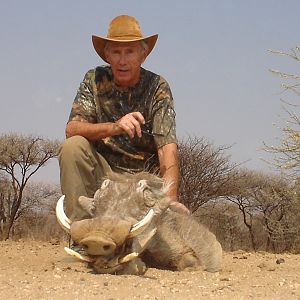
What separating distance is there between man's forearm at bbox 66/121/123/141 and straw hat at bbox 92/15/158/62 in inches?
29.2

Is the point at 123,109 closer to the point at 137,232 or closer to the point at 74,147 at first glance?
the point at 74,147

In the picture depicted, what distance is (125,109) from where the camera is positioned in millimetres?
5301

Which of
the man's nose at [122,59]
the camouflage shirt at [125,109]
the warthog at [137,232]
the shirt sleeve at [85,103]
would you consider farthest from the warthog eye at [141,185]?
the man's nose at [122,59]

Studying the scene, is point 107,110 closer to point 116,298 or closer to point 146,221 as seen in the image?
point 146,221

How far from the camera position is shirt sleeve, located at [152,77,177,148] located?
5090 millimetres

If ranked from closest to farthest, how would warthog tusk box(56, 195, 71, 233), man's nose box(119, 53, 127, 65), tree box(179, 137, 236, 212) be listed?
warthog tusk box(56, 195, 71, 233), man's nose box(119, 53, 127, 65), tree box(179, 137, 236, 212)

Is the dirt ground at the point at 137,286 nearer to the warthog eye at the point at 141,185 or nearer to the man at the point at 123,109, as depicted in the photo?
the warthog eye at the point at 141,185

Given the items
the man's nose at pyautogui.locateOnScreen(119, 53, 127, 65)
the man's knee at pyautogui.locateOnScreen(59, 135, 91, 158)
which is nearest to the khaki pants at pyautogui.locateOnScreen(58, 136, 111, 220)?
the man's knee at pyautogui.locateOnScreen(59, 135, 91, 158)

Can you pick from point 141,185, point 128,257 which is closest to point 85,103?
point 141,185

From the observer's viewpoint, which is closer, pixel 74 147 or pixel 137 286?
pixel 137 286

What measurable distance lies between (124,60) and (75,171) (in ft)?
3.30

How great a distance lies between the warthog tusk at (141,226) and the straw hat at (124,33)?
1810 millimetres

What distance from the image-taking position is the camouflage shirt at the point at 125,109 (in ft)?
17.2

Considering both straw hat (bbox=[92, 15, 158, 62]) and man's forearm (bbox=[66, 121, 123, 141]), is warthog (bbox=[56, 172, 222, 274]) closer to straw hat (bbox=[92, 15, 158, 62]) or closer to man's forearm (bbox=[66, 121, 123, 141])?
man's forearm (bbox=[66, 121, 123, 141])
